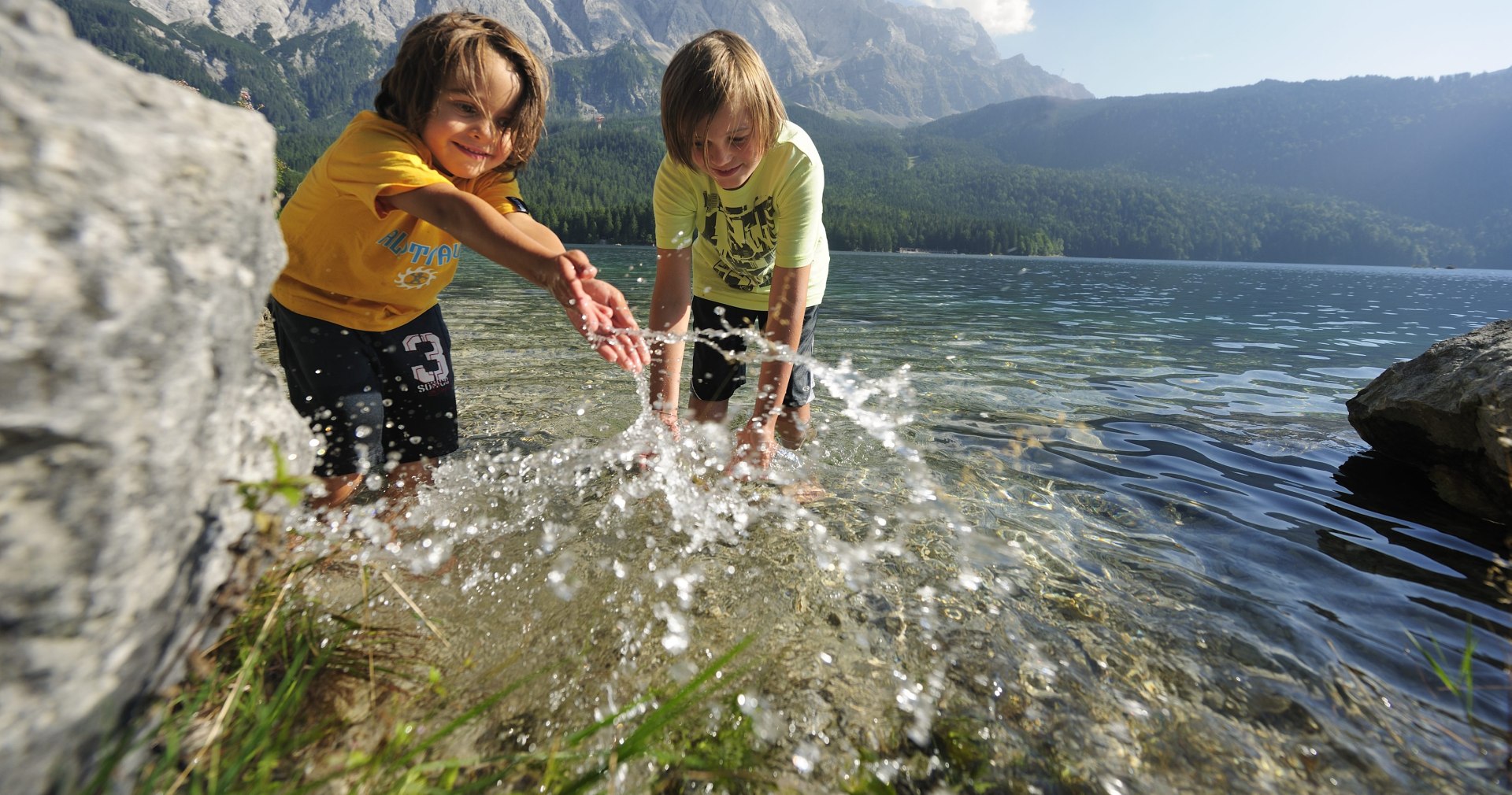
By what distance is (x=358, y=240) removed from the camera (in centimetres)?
275

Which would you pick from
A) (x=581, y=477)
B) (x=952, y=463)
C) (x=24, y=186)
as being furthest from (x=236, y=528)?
(x=952, y=463)

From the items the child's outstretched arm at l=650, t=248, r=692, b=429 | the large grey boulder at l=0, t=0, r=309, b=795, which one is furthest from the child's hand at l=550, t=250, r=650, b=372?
the child's outstretched arm at l=650, t=248, r=692, b=429

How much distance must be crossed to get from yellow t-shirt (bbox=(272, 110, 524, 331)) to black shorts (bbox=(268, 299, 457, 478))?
3.3 inches

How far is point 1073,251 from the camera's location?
144m

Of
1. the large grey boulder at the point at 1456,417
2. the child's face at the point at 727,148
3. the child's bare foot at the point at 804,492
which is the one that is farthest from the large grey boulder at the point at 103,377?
the large grey boulder at the point at 1456,417

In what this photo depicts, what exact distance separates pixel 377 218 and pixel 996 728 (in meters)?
2.95

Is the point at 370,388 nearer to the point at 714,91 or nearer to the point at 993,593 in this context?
the point at 714,91

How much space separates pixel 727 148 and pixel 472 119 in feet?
3.64

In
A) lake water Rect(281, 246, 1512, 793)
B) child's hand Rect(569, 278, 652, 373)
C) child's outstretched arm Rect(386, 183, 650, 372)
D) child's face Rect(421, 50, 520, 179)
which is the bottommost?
lake water Rect(281, 246, 1512, 793)

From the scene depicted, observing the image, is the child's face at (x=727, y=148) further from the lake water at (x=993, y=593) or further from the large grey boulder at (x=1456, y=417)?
the large grey boulder at (x=1456, y=417)

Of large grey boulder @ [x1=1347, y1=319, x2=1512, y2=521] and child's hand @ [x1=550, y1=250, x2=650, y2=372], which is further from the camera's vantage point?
large grey boulder @ [x1=1347, y1=319, x2=1512, y2=521]

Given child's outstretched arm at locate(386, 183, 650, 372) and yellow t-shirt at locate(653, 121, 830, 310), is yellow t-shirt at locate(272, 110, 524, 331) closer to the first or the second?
child's outstretched arm at locate(386, 183, 650, 372)

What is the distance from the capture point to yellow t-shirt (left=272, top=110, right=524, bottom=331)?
251 centimetres

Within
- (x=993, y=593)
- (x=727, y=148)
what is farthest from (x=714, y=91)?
(x=993, y=593)
